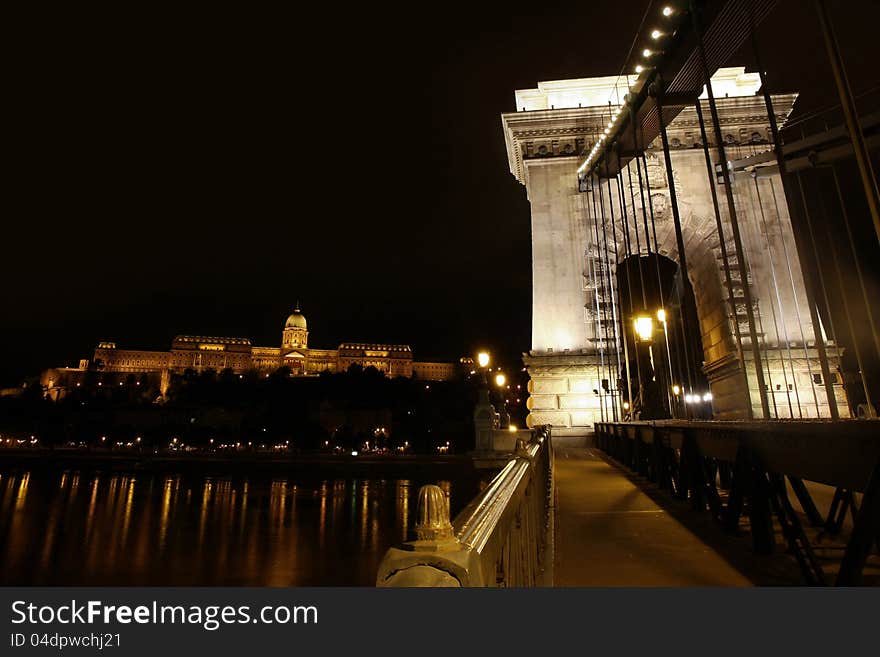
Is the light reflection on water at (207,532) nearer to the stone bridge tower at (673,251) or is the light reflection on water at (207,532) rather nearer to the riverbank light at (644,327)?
the riverbank light at (644,327)

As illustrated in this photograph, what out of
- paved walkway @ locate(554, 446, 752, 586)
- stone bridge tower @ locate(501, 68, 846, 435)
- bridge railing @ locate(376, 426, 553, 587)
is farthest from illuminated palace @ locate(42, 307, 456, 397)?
bridge railing @ locate(376, 426, 553, 587)

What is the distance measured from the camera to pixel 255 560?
17531 millimetres

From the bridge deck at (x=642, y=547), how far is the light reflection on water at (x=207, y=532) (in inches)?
175

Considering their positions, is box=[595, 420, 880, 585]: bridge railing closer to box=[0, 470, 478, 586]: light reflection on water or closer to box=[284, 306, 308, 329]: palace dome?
box=[0, 470, 478, 586]: light reflection on water

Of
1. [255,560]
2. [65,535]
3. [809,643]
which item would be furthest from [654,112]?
[65,535]

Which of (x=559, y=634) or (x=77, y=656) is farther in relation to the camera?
(x=77, y=656)

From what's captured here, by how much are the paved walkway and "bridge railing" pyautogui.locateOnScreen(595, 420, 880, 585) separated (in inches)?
17.1

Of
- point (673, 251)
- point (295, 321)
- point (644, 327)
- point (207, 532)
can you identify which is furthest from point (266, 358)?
point (644, 327)

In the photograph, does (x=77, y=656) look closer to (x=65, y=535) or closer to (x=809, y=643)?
(x=809, y=643)

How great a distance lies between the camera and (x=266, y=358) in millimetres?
Answer: 101562

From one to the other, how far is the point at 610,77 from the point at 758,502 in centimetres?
1852

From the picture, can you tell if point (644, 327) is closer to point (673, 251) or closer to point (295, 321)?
point (673, 251)

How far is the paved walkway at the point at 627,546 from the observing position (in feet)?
11.0

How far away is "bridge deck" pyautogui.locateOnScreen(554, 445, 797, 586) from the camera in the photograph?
3.36 meters
